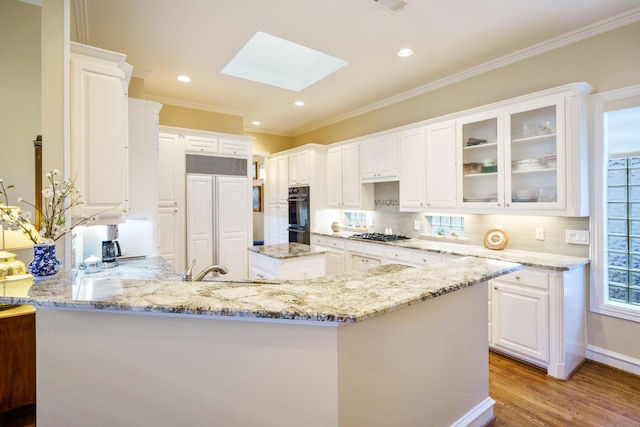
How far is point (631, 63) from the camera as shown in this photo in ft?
8.34

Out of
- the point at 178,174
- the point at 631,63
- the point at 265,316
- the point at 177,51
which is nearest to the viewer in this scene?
the point at 265,316

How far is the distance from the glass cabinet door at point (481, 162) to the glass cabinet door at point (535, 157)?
0.38 ft

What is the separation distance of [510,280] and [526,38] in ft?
7.28

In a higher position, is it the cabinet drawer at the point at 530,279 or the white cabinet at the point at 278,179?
the white cabinet at the point at 278,179

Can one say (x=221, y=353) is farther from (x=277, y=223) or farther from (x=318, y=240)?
(x=277, y=223)

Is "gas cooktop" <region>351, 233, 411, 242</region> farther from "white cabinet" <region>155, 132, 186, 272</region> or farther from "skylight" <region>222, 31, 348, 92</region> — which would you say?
"white cabinet" <region>155, 132, 186, 272</region>

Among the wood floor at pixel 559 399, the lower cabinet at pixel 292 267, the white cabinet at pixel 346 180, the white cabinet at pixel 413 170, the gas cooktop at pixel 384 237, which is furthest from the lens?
the white cabinet at pixel 346 180

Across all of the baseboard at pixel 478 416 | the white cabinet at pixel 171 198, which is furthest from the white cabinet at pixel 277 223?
the baseboard at pixel 478 416

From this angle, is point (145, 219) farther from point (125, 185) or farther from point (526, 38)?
point (526, 38)

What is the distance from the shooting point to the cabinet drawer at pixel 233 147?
4.69 m

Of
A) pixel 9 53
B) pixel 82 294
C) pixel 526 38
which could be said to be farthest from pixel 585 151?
pixel 9 53

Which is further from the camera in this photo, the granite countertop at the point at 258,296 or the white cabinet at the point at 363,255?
the white cabinet at the point at 363,255

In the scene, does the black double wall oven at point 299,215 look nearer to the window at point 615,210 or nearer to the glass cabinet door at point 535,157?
the glass cabinet door at point 535,157

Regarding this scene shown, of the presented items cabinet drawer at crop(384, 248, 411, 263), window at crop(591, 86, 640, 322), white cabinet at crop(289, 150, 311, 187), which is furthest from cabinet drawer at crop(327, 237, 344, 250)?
window at crop(591, 86, 640, 322)
